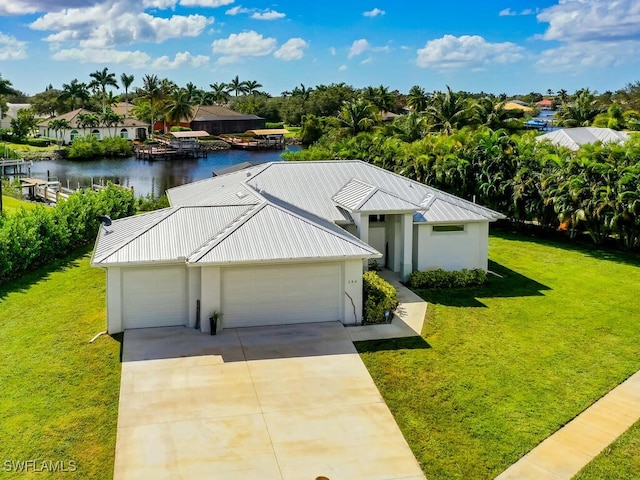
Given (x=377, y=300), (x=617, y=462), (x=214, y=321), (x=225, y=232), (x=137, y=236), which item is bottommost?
(x=617, y=462)

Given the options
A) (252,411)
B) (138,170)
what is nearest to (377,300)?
(252,411)

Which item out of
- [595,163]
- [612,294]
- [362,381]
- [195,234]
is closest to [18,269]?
[195,234]

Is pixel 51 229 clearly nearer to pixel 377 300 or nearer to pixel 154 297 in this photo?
pixel 154 297

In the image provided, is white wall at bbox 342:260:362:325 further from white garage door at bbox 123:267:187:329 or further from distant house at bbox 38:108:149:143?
distant house at bbox 38:108:149:143

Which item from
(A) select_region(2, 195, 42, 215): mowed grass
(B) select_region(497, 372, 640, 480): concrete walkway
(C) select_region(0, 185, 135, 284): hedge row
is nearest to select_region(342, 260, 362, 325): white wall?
(B) select_region(497, 372, 640, 480): concrete walkway

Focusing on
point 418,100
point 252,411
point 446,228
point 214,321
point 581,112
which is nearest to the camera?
point 252,411

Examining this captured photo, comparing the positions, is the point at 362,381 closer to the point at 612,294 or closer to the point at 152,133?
the point at 612,294

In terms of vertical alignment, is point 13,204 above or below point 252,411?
above
